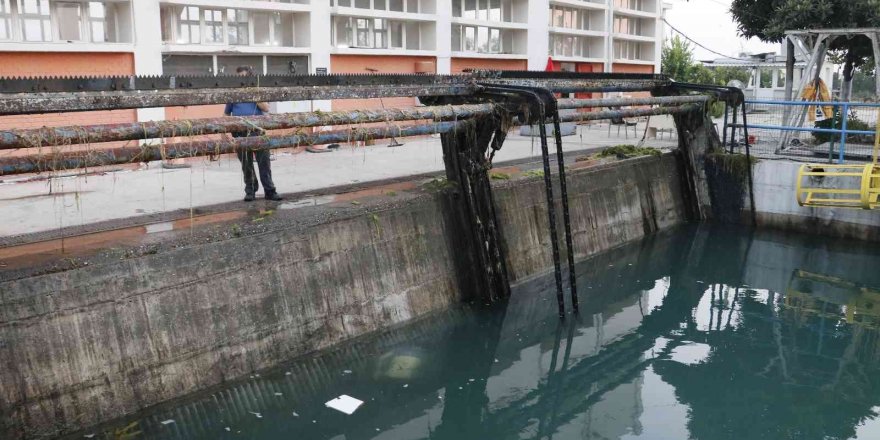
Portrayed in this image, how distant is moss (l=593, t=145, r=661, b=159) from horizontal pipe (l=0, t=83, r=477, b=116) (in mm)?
6925

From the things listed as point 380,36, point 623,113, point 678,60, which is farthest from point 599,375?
point 678,60

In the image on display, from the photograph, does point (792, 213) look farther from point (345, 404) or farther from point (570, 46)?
point (570, 46)

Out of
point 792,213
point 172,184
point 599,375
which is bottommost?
point 599,375

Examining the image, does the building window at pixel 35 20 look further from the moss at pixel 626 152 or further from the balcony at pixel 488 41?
the balcony at pixel 488 41

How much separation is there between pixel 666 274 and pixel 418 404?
702 centimetres

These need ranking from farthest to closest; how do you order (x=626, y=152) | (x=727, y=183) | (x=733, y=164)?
(x=727, y=183) → (x=626, y=152) → (x=733, y=164)

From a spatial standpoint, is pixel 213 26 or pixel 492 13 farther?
pixel 492 13

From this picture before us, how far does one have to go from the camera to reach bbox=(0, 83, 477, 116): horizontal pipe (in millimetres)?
6734

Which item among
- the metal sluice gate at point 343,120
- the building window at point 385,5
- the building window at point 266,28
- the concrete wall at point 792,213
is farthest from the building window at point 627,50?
the metal sluice gate at point 343,120

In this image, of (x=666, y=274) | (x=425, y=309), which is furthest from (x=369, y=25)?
(x=425, y=309)

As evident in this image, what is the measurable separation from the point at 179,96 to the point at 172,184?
473cm

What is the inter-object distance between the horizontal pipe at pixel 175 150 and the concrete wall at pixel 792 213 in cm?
889

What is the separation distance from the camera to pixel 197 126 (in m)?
7.79

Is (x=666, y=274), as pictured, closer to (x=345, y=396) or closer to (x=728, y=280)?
(x=728, y=280)
